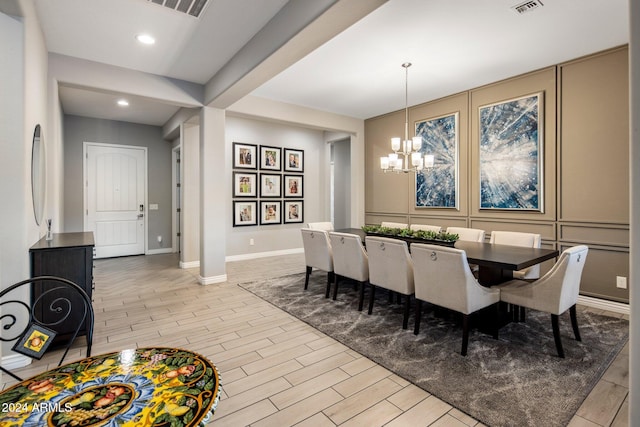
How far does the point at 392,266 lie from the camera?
3078mm

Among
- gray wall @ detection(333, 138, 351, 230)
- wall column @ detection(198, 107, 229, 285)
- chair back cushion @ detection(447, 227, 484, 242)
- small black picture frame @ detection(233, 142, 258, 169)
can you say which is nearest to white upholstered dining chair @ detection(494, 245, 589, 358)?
chair back cushion @ detection(447, 227, 484, 242)

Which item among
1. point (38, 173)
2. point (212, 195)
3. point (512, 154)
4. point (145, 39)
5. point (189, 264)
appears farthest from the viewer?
point (189, 264)

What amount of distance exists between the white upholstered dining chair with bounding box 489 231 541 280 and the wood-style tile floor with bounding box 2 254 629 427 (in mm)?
1084

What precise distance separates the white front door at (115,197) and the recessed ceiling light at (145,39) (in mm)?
4161

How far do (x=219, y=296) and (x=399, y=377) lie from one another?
2609 mm

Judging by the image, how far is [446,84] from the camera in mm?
4586

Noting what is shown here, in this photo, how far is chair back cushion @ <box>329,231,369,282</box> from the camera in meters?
3.47

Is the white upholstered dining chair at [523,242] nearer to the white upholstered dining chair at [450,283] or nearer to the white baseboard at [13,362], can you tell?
the white upholstered dining chair at [450,283]

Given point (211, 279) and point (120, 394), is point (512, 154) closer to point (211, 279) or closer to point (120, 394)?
point (211, 279)

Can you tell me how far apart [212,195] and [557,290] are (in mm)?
4080

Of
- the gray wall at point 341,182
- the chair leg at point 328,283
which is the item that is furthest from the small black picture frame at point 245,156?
the chair leg at point 328,283

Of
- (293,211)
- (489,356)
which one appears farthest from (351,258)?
(293,211)

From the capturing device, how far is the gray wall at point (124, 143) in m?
6.18

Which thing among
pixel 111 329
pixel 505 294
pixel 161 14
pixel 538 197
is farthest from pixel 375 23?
pixel 111 329
